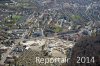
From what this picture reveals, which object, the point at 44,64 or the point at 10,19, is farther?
the point at 10,19

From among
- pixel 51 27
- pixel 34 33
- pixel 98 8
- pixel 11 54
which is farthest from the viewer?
pixel 98 8

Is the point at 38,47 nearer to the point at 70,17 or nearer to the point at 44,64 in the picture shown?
the point at 44,64

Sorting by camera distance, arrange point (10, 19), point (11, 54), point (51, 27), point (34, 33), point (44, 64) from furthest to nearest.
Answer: point (10, 19) < point (51, 27) < point (34, 33) < point (11, 54) < point (44, 64)

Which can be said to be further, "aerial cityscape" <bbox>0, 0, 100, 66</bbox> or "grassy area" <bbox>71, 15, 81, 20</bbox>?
"grassy area" <bbox>71, 15, 81, 20</bbox>

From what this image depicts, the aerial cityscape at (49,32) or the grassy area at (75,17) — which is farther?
the grassy area at (75,17)

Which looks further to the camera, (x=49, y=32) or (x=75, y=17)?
(x=75, y=17)

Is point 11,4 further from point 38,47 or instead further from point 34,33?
point 38,47

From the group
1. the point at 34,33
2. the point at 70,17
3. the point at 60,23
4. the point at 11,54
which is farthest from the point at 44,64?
the point at 70,17
